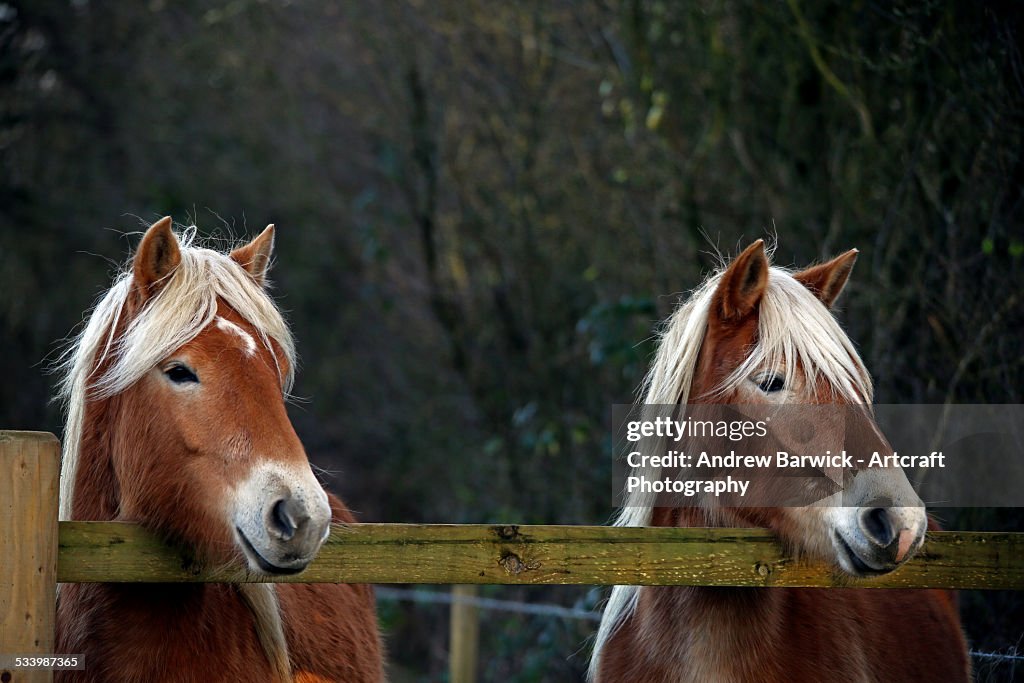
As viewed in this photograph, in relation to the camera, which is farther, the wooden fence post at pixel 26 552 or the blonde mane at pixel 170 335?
the blonde mane at pixel 170 335

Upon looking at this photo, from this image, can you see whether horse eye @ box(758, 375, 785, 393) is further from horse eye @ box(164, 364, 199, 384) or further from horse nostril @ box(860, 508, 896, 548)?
horse eye @ box(164, 364, 199, 384)

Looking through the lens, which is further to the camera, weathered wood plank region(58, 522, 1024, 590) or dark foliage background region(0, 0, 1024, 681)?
dark foliage background region(0, 0, 1024, 681)

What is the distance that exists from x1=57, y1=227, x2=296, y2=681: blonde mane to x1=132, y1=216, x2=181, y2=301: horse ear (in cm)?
3

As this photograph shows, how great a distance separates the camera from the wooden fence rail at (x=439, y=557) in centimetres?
228

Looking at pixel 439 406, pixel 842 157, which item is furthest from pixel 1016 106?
pixel 439 406

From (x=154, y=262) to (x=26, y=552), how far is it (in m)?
0.81

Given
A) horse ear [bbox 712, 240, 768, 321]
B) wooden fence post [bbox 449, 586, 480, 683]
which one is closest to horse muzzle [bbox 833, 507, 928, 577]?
horse ear [bbox 712, 240, 768, 321]

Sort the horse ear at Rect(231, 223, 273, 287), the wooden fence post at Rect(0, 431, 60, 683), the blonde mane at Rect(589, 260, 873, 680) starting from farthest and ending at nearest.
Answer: the horse ear at Rect(231, 223, 273, 287), the blonde mane at Rect(589, 260, 873, 680), the wooden fence post at Rect(0, 431, 60, 683)

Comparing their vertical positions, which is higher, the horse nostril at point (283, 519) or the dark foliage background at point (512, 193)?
the horse nostril at point (283, 519)

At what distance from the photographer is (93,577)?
2348 millimetres

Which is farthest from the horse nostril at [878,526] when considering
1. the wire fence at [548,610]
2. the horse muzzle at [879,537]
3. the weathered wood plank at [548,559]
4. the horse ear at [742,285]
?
the wire fence at [548,610]

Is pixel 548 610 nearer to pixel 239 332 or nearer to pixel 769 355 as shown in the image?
pixel 769 355

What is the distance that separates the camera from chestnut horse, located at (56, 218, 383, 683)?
2.38 metres

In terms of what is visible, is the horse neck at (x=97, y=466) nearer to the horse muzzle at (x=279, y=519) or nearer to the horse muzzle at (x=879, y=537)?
the horse muzzle at (x=279, y=519)
